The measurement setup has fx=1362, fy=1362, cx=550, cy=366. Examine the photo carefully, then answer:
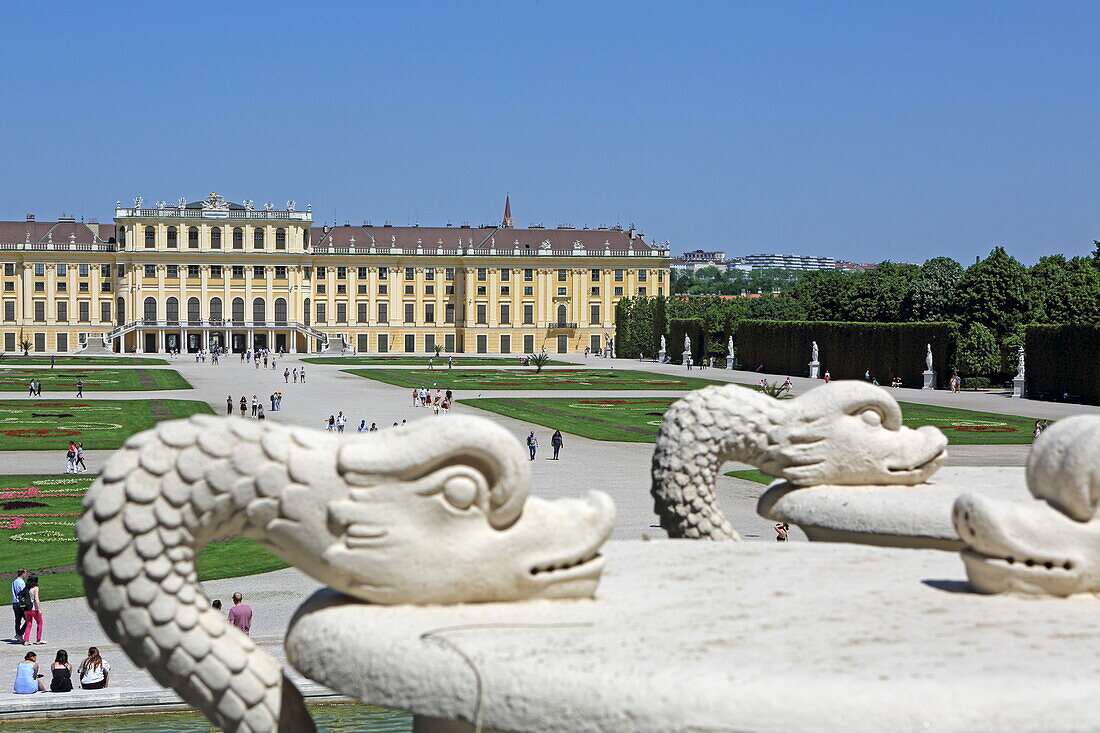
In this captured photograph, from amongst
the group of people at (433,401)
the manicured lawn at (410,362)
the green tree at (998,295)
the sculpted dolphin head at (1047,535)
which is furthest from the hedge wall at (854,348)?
the sculpted dolphin head at (1047,535)

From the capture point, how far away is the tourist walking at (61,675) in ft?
42.1

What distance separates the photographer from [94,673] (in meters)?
12.8

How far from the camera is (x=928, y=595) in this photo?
538 cm

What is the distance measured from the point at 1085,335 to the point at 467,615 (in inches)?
1939

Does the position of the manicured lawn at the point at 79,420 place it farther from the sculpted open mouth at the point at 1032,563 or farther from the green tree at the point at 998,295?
the green tree at the point at 998,295

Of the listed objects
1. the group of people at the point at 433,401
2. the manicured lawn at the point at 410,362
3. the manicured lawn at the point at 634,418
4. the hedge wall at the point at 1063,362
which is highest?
the hedge wall at the point at 1063,362

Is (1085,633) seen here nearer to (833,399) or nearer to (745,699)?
(745,699)

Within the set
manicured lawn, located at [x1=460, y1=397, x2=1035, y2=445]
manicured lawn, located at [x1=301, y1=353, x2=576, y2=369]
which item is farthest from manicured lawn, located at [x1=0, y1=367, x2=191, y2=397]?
manicured lawn, located at [x1=301, y1=353, x2=576, y2=369]

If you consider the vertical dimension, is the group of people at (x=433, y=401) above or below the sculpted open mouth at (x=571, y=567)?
below

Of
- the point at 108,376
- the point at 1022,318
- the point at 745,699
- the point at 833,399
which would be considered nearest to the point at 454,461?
the point at 745,699

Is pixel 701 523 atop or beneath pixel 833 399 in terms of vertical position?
beneath

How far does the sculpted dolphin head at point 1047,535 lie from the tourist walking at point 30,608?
11.9 meters

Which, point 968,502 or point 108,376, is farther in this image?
point 108,376

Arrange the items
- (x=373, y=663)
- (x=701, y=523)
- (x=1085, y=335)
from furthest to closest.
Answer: (x=1085, y=335) < (x=701, y=523) < (x=373, y=663)
